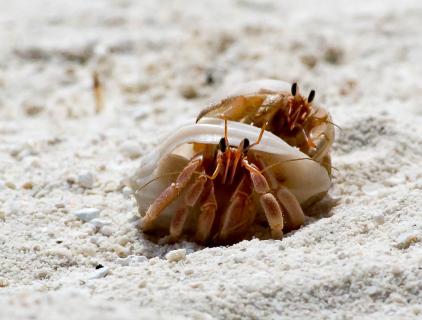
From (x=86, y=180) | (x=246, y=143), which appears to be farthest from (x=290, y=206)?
(x=86, y=180)

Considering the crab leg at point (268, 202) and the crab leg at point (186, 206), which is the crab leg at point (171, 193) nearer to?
the crab leg at point (186, 206)

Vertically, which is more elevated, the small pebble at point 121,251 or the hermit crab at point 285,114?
the hermit crab at point 285,114

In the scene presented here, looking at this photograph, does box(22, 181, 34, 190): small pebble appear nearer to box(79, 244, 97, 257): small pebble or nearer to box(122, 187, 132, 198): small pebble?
box(122, 187, 132, 198): small pebble

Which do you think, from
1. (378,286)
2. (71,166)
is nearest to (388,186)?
(378,286)

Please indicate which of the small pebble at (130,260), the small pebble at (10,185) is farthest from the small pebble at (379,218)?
the small pebble at (10,185)

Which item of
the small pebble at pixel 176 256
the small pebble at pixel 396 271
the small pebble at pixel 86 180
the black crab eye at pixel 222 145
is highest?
the black crab eye at pixel 222 145

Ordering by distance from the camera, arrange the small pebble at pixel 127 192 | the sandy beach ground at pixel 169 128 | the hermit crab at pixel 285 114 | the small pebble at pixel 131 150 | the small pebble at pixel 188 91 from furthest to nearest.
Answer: the small pebble at pixel 188 91 → the small pebble at pixel 131 150 → the small pebble at pixel 127 192 → the hermit crab at pixel 285 114 → the sandy beach ground at pixel 169 128

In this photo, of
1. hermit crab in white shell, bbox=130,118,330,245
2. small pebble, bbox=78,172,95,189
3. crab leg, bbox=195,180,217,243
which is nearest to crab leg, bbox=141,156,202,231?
hermit crab in white shell, bbox=130,118,330,245

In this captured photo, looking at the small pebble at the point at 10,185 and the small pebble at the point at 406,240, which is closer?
the small pebble at the point at 406,240

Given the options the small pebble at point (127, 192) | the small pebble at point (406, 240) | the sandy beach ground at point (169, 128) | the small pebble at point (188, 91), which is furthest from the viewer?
the small pebble at point (188, 91)
